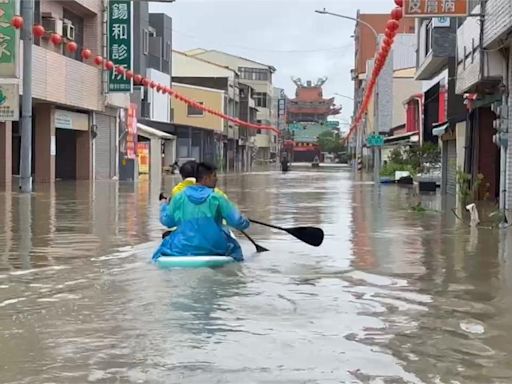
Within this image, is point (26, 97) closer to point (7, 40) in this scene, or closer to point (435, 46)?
point (7, 40)

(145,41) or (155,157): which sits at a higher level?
(145,41)

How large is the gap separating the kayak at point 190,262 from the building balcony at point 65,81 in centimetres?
2269

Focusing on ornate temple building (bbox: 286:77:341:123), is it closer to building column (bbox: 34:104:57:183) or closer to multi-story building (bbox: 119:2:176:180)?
multi-story building (bbox: 119:2:176:180)

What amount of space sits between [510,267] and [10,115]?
18.6 metres

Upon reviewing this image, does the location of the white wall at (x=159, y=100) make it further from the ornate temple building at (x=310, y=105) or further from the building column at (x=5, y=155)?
the ornate temple building at (x=310, y=105)

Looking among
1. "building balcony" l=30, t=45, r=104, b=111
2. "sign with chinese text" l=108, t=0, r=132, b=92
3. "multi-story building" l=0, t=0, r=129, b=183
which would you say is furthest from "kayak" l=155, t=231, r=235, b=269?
"sign with chinese text" l=108, t=0, r=132, b=92

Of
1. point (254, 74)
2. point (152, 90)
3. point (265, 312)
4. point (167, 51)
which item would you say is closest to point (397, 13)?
point (265, 312)

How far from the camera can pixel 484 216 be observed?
684 inches

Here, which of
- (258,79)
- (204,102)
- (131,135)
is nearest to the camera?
(131,135)

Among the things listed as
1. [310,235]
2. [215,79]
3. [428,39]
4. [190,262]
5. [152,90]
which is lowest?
[190,262]

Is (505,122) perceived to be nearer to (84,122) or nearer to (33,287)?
(33,287)

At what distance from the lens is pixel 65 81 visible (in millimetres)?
33812

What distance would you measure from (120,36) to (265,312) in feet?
102

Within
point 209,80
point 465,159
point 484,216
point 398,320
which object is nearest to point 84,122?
point 465,159
